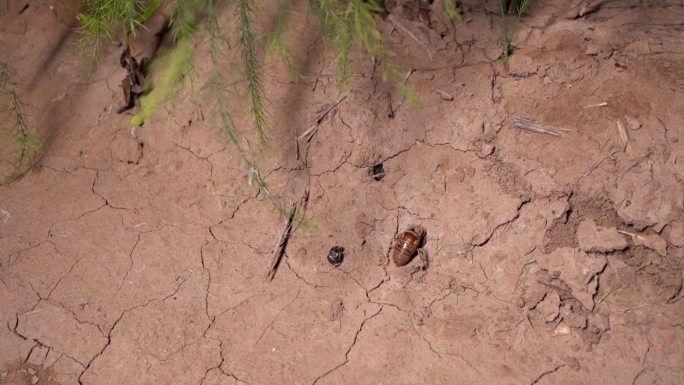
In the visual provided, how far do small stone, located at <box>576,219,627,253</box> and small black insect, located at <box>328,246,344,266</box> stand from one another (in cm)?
122

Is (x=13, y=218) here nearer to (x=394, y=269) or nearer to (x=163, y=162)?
(x=163, y=162)

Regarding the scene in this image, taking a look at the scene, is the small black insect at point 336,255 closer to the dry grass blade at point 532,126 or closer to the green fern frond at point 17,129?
the dry grass blade at point 532,126

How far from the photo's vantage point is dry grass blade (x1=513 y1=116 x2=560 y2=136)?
2.71m

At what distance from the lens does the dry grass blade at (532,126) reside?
2709 mm

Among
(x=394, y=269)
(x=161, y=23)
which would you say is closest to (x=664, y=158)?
(x=394, y=269)

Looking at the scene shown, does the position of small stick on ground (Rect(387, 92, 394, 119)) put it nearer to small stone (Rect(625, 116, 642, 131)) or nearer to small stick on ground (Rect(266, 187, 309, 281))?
small stick on ground (Rect(266, 187, 309, 281))

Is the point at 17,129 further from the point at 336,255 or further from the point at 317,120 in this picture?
the point at 336,255

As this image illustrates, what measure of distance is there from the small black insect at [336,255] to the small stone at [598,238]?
122 cm

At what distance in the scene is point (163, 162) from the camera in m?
3.16

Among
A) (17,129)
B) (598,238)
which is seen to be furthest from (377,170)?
(17,129)

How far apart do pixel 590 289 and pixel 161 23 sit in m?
Answer: 3.14

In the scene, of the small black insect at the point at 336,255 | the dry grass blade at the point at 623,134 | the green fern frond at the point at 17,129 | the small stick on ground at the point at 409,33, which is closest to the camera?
the dry grass blade at the point at 623,134

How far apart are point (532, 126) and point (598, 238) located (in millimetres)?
687

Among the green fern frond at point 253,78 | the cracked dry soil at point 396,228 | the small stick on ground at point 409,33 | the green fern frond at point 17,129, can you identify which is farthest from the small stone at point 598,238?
the green fern frond at point 17,129
